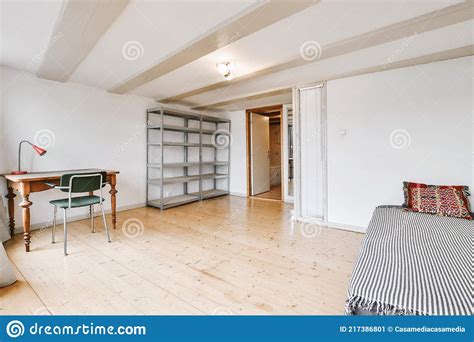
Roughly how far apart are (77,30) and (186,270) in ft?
7.71

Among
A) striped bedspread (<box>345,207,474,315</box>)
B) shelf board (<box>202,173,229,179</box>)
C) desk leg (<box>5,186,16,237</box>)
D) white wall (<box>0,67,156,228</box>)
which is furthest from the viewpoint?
shelf board (<box>202,173,229,179</box>)

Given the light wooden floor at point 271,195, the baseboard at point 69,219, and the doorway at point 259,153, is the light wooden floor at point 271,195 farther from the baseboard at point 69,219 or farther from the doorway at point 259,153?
the baseboard at point 69,219

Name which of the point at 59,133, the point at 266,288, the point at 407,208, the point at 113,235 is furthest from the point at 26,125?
the point at 407,208

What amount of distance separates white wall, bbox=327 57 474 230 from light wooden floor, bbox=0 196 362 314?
2.07ft

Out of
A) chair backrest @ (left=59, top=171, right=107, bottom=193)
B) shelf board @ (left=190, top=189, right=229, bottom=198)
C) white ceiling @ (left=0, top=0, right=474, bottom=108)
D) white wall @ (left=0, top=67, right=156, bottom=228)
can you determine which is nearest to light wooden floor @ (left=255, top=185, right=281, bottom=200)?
shelf board @ (left=190, top=189, right=229, bottom=198)

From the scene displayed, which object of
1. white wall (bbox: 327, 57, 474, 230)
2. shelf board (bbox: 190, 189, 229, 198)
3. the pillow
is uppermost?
white wall (bbox: 327, 57, 474, 230)

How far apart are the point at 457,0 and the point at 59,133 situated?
4571 mm

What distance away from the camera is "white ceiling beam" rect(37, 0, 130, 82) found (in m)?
1.66

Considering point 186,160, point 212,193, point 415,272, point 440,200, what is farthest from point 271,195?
point 415,272

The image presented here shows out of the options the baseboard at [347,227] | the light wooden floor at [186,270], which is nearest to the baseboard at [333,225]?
the baseboard at [347,227]

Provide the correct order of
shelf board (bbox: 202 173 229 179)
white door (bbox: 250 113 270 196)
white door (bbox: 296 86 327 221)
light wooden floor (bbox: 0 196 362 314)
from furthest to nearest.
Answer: white door (bbox: 250 113 270 196) < shelf board (bbox: 202 173 229 179) < white door (bbox: 296 86 327 221) < light wooden floor (bbox: 0 196 362 314)

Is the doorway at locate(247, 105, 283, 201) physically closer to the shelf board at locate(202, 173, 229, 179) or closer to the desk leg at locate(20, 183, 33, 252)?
the shelf board at locate(202, 173, 229, 179)

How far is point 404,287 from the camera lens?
1.04m
